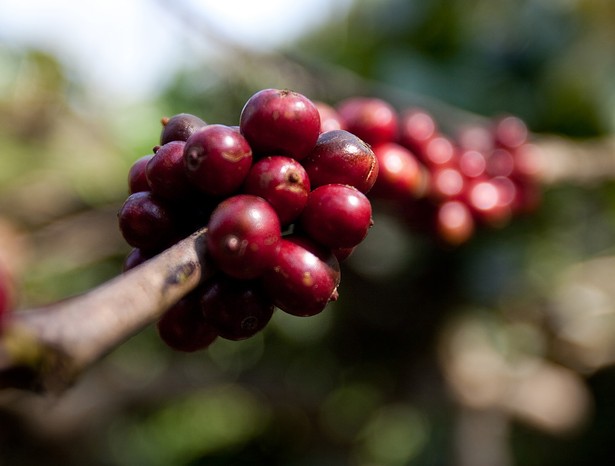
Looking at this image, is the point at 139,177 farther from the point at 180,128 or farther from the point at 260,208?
the point at 260,208

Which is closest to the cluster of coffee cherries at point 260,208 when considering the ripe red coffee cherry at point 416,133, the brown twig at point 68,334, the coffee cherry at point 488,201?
the brown twig at point 68,334

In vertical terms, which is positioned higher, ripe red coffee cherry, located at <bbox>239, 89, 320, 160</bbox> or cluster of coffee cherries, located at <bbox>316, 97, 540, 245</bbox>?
ripe red coffee cherry, located at <bbox>239, 89, 320, 160</bbox>

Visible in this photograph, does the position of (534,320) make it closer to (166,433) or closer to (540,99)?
(540,99)

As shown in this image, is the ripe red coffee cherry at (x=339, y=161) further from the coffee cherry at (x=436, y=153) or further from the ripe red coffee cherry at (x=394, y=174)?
the coffee cherry at (x=436, y=153)

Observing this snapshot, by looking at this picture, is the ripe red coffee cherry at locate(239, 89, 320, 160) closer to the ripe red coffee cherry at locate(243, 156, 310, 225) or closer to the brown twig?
the ripe red coffee cherry at locate(243, 156, 310, 225)

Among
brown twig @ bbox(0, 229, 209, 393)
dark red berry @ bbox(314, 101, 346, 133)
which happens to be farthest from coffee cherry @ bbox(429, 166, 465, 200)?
brown twig @ bbox(0, 229, 209, 393)

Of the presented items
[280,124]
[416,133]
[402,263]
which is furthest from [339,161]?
[402,263]
